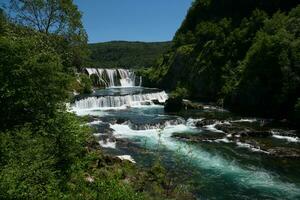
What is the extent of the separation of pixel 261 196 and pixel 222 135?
1462 cm

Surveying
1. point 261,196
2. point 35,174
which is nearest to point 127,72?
point 261,196

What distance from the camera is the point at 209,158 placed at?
28031 millimetres

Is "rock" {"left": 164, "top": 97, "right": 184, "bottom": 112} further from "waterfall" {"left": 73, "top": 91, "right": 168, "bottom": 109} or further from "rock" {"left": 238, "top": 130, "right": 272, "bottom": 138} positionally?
"rock" {"left": 238, "top": 130, "right": 272, "bottom": 138}

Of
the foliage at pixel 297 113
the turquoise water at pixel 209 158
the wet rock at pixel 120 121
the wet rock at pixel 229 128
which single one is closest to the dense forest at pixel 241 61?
the foliage at pixel 297 113

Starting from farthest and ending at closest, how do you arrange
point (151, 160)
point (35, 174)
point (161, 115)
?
point (161, 115) → point (151, 160) → point (35, 174)

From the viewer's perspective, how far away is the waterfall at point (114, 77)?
86.7 m

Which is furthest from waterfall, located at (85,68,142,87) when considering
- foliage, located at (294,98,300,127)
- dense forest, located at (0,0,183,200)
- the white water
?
dense forest, located at (0,0,183,200)

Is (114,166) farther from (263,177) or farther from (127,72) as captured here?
(127,72)

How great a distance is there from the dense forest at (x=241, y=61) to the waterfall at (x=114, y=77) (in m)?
5.28

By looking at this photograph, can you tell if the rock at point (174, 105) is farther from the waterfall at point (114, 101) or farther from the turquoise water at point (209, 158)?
the waterfall at point (114, 101)

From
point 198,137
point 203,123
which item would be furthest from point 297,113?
point 198,137

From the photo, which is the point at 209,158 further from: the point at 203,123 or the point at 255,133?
the point at 203,123

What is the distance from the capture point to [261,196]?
20.5 metres

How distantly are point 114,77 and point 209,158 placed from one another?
64601mm
